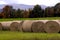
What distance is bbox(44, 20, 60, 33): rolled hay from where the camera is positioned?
39.1 ft

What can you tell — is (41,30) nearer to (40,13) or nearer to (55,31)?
(55,31)

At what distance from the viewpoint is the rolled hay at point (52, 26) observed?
11906mm

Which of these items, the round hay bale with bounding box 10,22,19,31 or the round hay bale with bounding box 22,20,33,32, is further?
the round hay bale with bounding box 10,22,19,31

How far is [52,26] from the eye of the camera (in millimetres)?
12188

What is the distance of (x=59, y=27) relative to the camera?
11.8 meters

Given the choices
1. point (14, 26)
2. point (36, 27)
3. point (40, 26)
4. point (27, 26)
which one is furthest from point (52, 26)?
point (14, 26)

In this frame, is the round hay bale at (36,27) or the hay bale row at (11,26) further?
the hay bale row at (11,26)

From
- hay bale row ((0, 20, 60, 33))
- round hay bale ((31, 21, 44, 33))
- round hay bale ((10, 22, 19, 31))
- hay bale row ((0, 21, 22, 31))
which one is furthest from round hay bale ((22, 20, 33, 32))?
round hay bale ((10, 22, 19, 31))

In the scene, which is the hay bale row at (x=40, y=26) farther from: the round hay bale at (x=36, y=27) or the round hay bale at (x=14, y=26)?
the round hay bale at (x=14, y=26)

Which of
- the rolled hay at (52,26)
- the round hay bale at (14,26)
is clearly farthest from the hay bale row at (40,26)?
the round hay bale at (14,26)

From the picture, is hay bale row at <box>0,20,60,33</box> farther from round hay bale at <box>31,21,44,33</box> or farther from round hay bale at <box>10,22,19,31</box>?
round hay bale at <box>10,22,19,31</box>

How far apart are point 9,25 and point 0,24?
86 centimetres

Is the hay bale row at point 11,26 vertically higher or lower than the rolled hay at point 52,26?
lower

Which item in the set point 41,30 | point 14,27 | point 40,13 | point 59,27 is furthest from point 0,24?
point 40,13
